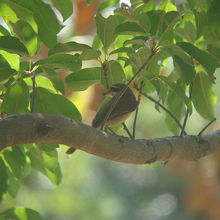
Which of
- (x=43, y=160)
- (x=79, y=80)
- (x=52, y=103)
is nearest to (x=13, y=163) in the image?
(x=43, y=160)

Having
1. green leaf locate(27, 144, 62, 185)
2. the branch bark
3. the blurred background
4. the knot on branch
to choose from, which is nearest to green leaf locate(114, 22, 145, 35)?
the branch bark

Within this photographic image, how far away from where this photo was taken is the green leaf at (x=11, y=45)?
7.34 feet

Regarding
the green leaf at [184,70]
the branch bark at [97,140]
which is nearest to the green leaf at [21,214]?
the branch bark at [97,140]

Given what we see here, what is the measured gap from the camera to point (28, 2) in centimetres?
239

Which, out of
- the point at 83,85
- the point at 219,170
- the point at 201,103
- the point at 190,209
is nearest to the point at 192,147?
the point at 201,103

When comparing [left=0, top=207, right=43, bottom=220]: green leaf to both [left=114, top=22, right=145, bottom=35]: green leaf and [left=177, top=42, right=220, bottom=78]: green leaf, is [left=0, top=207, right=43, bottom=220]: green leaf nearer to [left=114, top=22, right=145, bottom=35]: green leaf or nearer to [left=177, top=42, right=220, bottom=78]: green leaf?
[left=114, top=22, right=145, bottom=35]: green leaf

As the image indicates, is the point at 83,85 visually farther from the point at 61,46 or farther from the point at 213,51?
the point at 213,51

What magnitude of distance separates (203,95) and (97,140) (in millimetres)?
840

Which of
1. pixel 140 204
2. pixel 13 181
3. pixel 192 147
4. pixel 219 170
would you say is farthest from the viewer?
pixel 140 204

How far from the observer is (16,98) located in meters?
2.41

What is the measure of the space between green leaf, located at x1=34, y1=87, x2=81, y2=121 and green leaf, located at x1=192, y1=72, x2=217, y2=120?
644mm

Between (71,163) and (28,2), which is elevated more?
(28,2)

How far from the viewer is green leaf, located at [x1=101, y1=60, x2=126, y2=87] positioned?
103 inches

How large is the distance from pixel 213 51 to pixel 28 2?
88 cm
